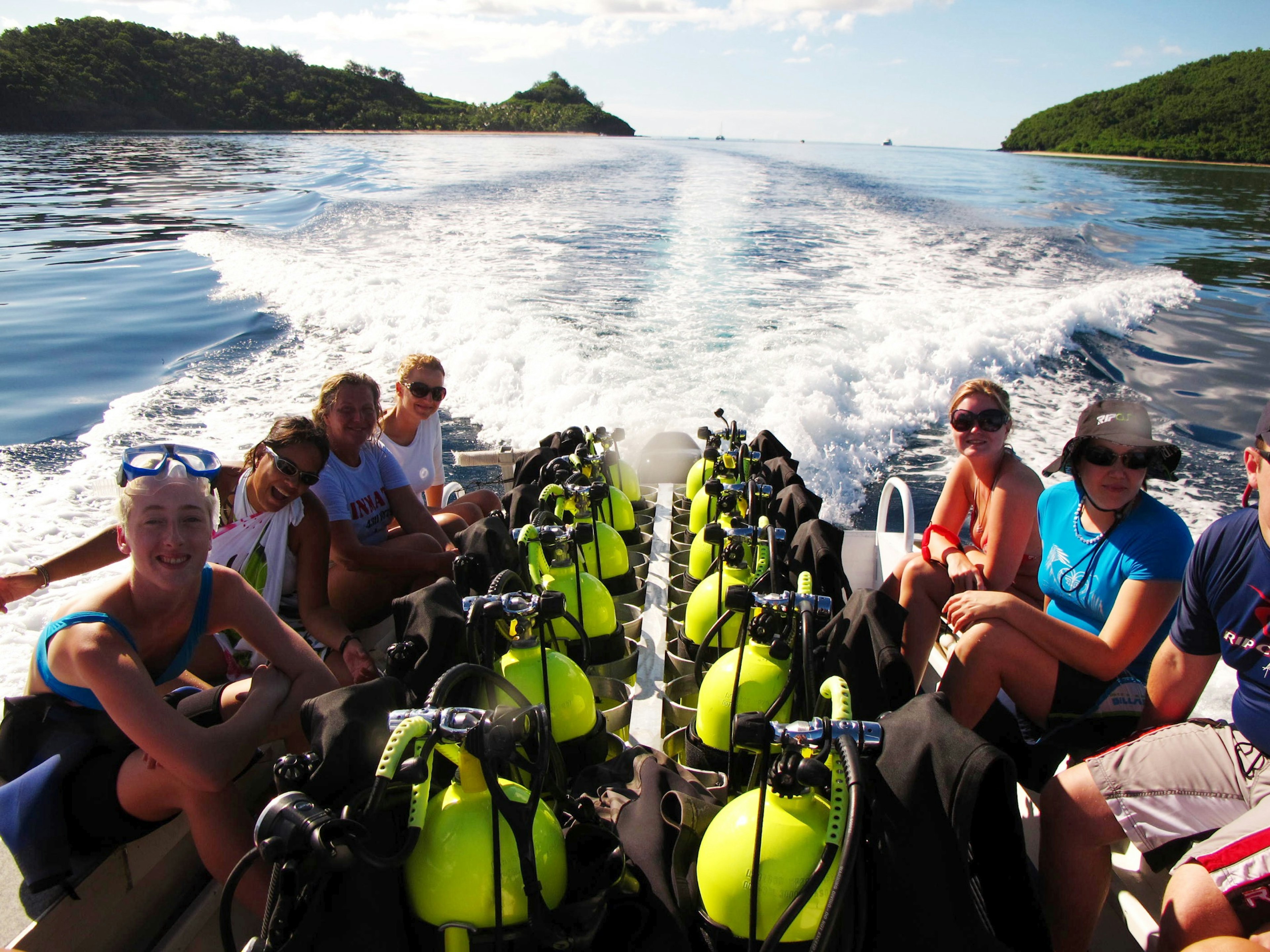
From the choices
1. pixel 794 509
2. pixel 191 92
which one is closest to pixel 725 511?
pixel 794 509

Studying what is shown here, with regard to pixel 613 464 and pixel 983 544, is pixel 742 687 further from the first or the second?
pixel 613 464

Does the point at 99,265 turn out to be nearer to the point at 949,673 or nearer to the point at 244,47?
the point at 949,673

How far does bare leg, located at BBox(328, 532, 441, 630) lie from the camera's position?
2902 millimetres

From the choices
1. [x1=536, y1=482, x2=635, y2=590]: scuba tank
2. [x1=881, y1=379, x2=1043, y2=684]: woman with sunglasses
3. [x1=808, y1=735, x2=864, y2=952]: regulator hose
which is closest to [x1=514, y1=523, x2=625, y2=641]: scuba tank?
[x1=536, y1=482, x2=635, y2=590]: scuba tank

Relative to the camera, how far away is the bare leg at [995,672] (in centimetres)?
199

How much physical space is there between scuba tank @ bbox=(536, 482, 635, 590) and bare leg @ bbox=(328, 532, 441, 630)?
0.48 metres

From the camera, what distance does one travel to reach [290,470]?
2307 mm

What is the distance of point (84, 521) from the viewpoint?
5023mm

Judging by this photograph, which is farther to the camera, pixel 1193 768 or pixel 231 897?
pixel 1193 768

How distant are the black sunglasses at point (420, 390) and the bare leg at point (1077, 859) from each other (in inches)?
102

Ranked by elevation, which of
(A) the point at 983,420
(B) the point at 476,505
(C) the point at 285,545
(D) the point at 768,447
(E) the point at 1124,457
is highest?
(E) the point at 1124,457

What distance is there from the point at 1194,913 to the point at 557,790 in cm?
117

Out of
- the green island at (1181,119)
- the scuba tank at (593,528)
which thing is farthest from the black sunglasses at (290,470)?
the green island at (1181,119)

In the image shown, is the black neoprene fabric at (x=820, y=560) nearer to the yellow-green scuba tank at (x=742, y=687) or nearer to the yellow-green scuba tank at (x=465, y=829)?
the yellow-green scuba tank at (x=742, y=687)
